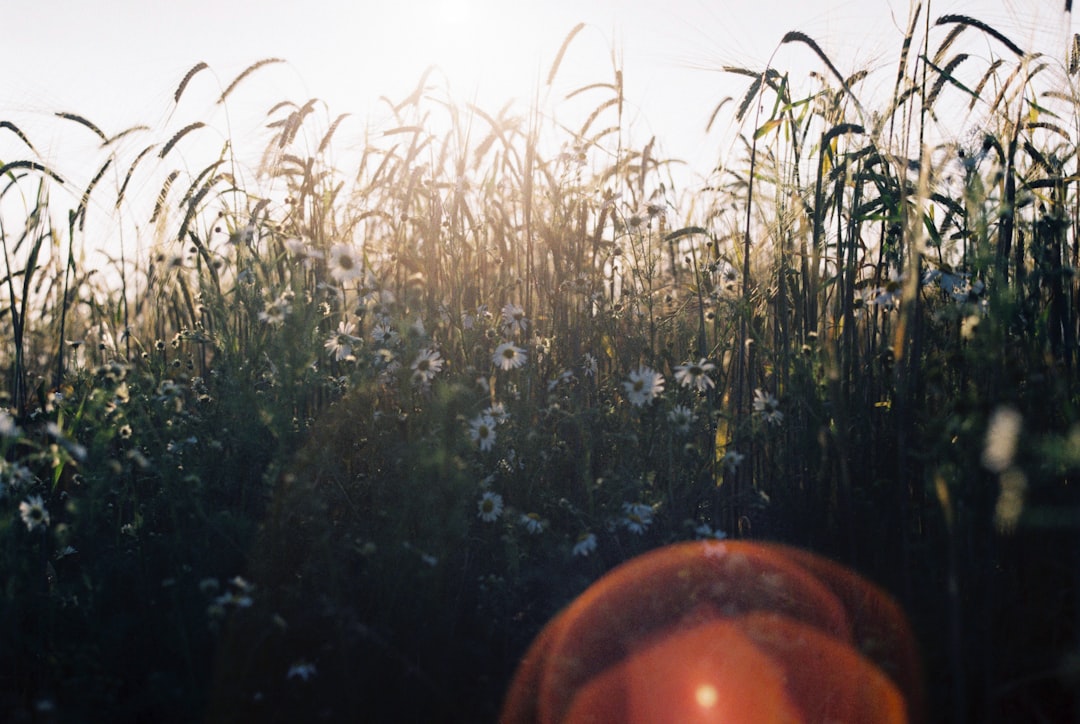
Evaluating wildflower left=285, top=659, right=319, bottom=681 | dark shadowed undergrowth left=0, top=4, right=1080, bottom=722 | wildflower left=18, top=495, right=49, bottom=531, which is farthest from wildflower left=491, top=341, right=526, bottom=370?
wildflower left=18, top=495, right=49, bottom=531

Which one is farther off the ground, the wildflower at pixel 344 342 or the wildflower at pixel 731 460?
the wildflower at pixel 344 342

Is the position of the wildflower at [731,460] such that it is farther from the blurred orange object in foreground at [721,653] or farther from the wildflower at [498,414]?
the wildflower at [498,414]

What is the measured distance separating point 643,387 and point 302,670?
1.14 meters

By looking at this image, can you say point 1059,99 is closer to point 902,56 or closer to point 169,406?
point 902,56

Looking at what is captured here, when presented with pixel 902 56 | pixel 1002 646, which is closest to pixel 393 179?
pixel 902 56

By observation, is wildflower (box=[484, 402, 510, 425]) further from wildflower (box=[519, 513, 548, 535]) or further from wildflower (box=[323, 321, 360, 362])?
wildflower (box=[323, 321, 360, 362])

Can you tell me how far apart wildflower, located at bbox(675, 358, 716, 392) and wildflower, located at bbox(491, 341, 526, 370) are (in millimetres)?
449

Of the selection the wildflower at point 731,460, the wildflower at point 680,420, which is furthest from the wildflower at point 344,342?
the wildflower at point 731,460

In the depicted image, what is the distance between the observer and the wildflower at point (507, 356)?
254cm

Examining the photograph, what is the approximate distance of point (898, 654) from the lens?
6.04 feet

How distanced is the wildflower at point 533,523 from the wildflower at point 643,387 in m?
0.43

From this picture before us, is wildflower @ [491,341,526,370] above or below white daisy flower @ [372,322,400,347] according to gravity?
below

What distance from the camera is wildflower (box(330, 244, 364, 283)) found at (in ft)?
8.36

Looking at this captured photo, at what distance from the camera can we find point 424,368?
2.38 metres
